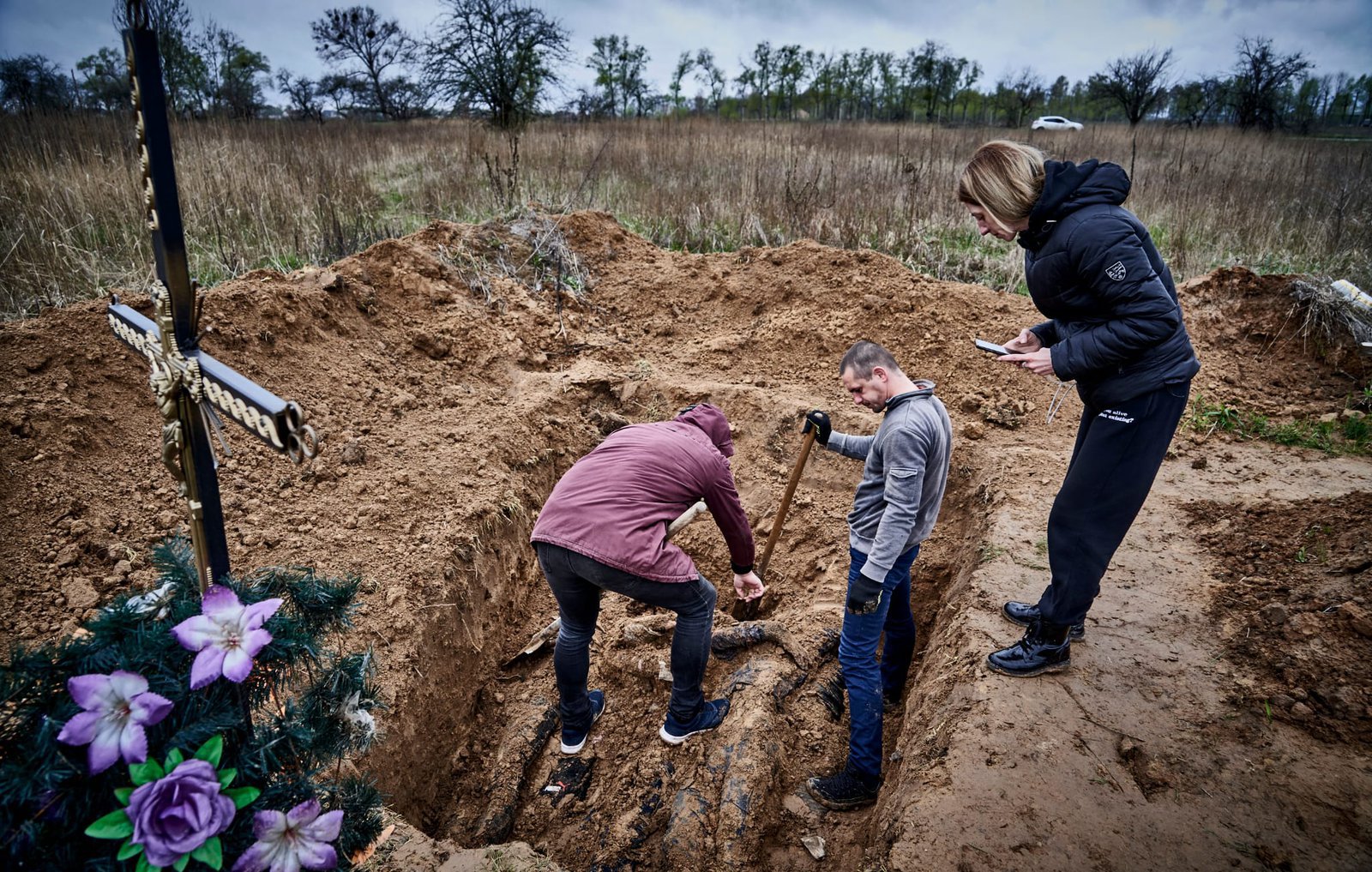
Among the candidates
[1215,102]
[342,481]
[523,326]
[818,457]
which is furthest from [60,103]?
[1215,102]

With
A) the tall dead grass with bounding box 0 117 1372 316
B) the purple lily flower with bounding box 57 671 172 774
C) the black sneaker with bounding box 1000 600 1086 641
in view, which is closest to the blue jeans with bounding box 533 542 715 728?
the black sneaker with bounding box 1000 600 1086 641

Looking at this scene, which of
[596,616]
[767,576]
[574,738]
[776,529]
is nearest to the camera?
[596,616]

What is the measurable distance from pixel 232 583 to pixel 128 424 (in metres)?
2.85

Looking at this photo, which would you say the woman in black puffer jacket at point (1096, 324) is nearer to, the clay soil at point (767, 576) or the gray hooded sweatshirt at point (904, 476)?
the gray hooded sweatshirt at point (904, 476)

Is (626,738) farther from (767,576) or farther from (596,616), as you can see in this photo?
(767,576)

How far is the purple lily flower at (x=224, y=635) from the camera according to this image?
113cm

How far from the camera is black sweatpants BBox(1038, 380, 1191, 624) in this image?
228 cm

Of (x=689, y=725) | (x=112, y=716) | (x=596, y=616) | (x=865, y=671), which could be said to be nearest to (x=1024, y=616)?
(x=865, y=671)

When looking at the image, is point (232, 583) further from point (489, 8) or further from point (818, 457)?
point (489, 8)

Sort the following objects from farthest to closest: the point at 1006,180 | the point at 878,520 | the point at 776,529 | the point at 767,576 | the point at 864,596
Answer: the point at 767,576, the point at 776,529, the point at 878,520, the point at 864,596, the point at 1006,180

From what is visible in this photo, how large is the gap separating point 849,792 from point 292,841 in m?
2.16

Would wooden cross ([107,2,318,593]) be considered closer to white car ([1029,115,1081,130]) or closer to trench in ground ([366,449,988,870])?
trench in ground ([366,449,988,870])

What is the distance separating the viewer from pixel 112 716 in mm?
1047

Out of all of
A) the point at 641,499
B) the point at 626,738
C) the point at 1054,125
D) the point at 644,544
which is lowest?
the point at 626,738
